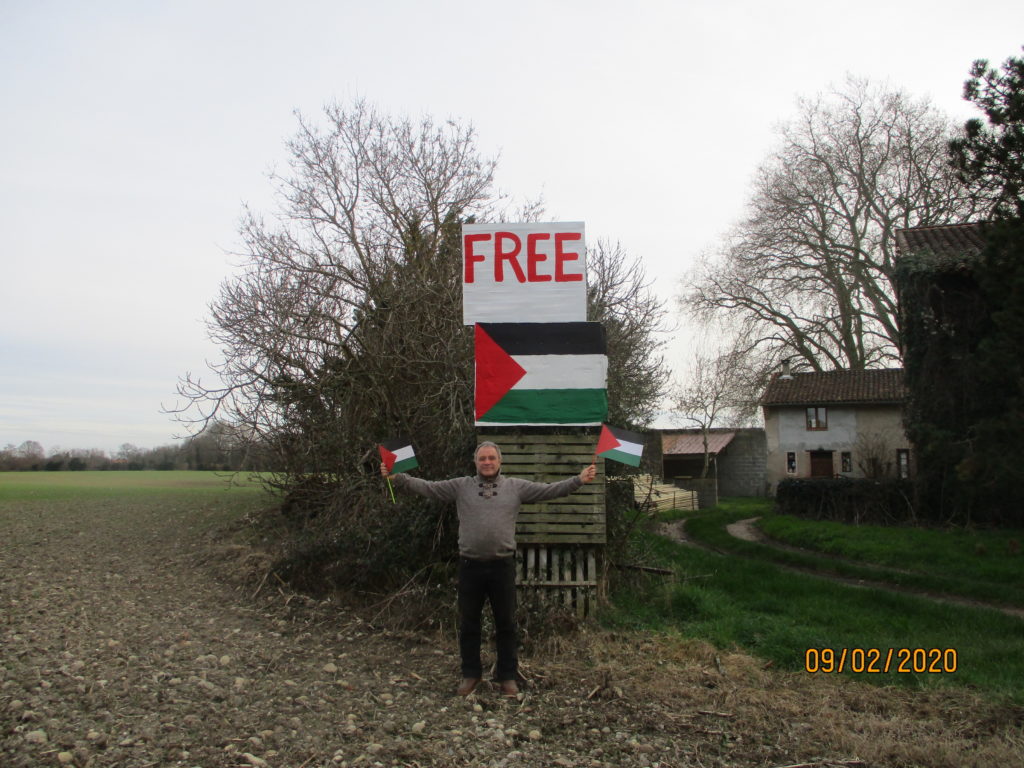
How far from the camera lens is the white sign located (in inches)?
296

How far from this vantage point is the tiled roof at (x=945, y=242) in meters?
16.5

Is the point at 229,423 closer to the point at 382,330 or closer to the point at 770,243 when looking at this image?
the point at 382,330

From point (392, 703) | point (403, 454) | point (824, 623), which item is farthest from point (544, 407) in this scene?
point (824, 623)

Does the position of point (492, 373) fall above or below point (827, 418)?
below

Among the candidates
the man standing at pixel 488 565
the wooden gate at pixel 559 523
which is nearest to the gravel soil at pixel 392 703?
the man standing at pixel 488 565

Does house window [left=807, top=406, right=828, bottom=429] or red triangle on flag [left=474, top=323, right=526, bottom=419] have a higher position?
house window [left=807, top=406, right=828, bottom=429]

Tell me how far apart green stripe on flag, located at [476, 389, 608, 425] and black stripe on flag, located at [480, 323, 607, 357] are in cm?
39

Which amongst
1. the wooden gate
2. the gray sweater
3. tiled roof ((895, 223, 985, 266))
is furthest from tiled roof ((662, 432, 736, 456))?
the gray sweater

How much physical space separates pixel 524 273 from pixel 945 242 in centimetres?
1529

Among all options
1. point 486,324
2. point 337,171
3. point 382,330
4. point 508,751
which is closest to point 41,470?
point 337,171
